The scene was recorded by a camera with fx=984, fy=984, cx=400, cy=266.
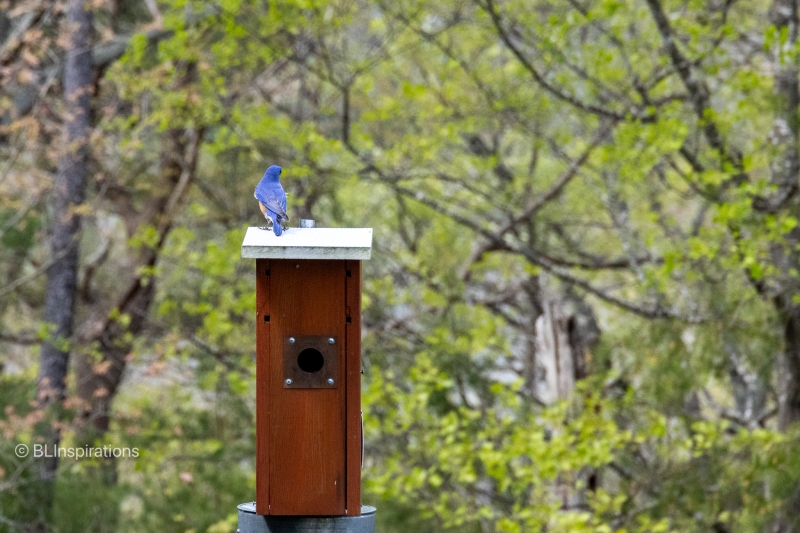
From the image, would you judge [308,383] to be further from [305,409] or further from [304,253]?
[304,253]

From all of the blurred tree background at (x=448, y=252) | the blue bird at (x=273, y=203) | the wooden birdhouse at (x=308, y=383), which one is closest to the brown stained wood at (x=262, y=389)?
the wooden birdhouse at (x=308, y=383)

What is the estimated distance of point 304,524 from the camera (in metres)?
2.72

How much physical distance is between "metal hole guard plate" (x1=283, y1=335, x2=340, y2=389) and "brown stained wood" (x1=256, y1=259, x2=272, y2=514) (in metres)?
0.06

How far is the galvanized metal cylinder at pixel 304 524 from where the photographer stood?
8.86ft

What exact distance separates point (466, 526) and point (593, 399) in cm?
155

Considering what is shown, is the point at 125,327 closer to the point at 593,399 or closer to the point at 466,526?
the point at 466,526

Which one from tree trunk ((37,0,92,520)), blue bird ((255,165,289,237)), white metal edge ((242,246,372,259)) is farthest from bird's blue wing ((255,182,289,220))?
tree trunk ((37,0,92,520))

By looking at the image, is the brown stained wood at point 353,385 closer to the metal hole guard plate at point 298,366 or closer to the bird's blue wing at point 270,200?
the metal hole guard plate at point 298,366

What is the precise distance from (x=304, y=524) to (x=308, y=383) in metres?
0.39

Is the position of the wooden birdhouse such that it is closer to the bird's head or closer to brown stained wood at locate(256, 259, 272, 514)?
brown stained wood at locate(256, 259, 272, 514)

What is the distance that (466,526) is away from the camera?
6891 millimetres

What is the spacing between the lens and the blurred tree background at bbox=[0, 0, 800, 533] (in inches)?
229

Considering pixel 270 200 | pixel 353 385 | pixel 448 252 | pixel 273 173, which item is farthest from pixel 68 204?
pixel 353 385

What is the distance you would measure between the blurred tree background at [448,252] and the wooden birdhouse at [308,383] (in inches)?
117
